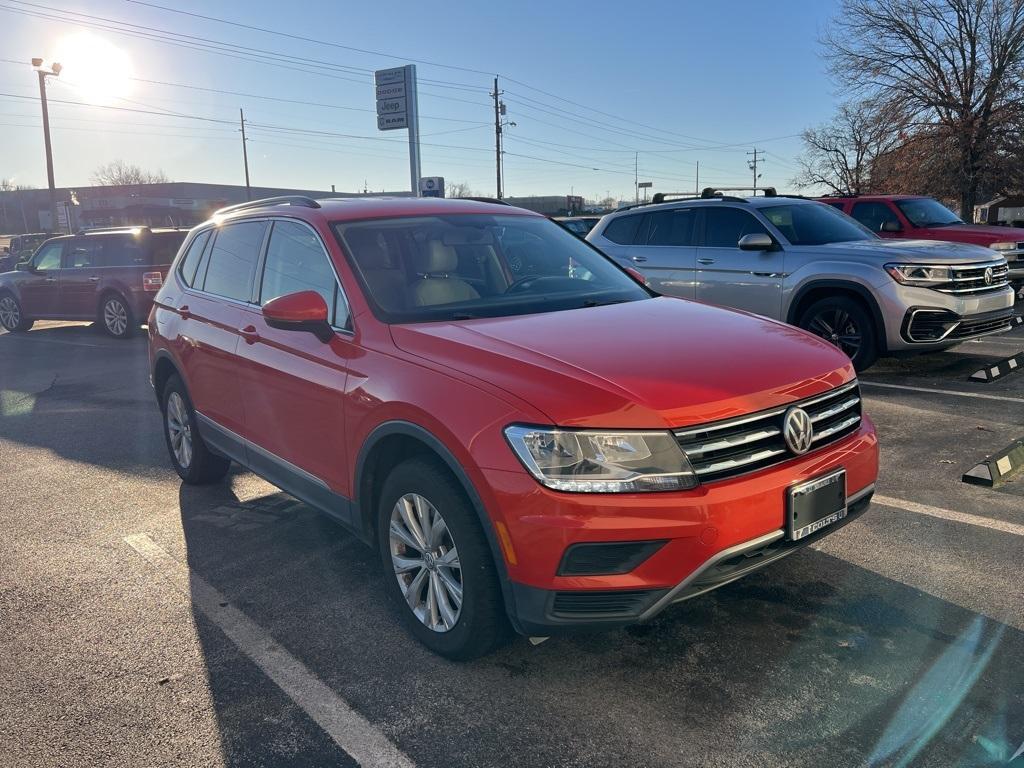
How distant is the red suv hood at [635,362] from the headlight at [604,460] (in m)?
0.05

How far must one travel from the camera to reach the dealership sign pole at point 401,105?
20.3 meters

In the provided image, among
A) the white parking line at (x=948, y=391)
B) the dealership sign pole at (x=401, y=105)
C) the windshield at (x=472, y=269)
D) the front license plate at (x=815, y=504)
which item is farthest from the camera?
the dealership sign pole at (x=401, y=105)

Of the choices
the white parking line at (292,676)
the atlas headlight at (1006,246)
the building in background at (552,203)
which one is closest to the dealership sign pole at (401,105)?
the atlas headlight at (1006,246)

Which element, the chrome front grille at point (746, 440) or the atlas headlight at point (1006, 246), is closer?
the chrome front grille at point (746, 440)

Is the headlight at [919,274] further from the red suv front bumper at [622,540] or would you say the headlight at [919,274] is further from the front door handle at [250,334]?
the front door handle at [250,334]

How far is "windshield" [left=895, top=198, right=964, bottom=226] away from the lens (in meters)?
11.6

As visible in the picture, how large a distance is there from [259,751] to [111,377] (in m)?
8.28

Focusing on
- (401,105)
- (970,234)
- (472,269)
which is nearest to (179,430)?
(472,269)

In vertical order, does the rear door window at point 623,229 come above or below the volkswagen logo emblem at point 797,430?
above

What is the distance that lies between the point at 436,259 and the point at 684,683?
7.15 feet

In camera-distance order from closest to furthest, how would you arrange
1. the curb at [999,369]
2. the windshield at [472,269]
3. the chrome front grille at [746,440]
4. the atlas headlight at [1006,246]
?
the chrome front grille at [746,440]
the windshield at [472,269]
the curb at [999,369]
the atlas headlight at [1006,246]

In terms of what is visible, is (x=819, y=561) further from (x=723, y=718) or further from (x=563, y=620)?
(x=563, y=620)

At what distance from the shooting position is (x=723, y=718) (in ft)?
8.64

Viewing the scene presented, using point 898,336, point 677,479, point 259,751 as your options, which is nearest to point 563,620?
point 677,479
